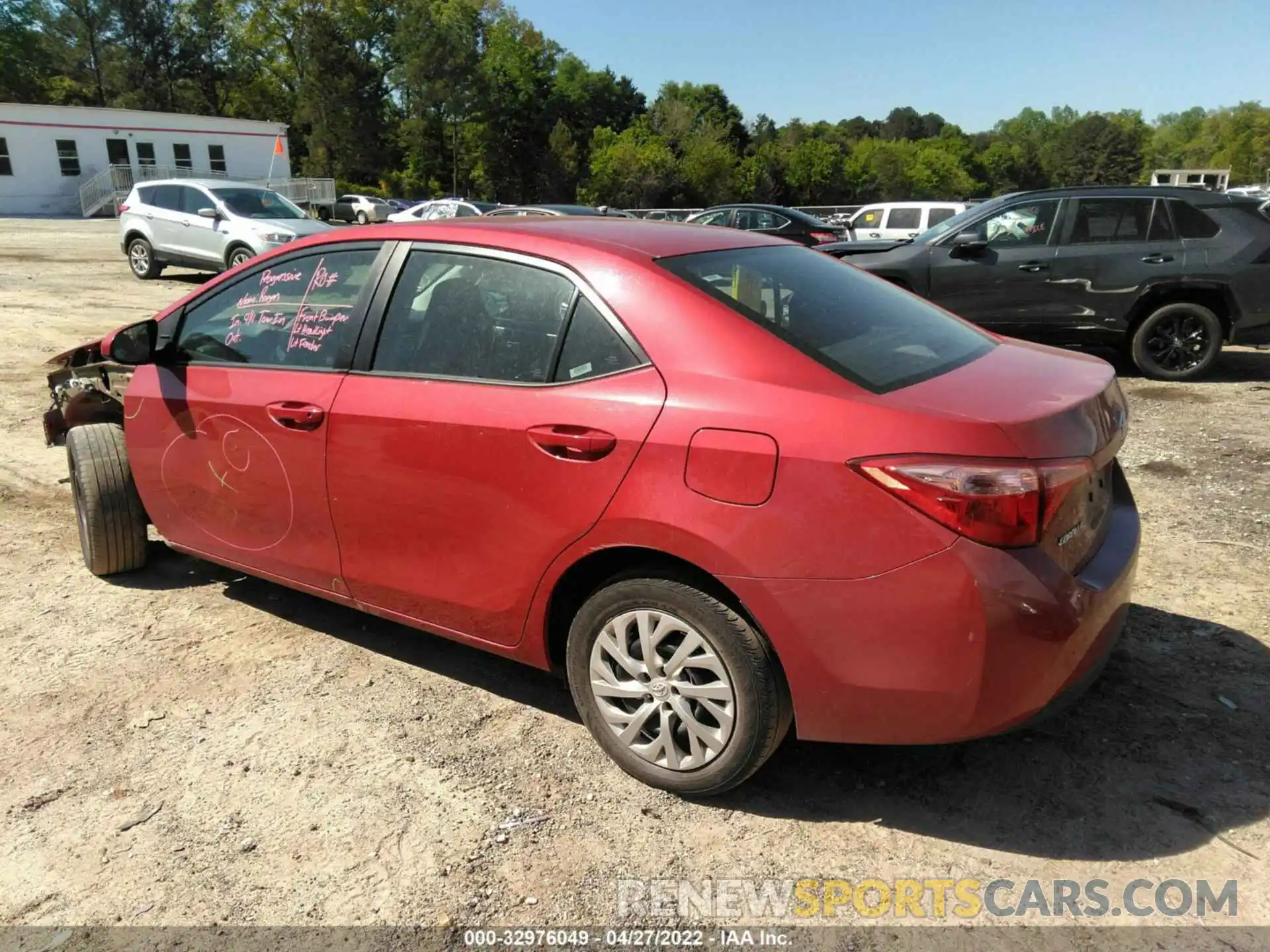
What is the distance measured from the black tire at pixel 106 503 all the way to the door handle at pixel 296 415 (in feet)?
4.24

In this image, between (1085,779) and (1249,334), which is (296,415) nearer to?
(1085,779)

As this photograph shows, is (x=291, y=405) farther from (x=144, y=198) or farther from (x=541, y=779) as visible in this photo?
(x=144, y=198)

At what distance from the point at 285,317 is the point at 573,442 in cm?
Result: 156

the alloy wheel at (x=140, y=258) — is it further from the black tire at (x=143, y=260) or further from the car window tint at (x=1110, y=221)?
the car window tint at (x=1110, y=221)

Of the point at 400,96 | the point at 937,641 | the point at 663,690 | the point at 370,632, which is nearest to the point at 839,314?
the point at 937,641

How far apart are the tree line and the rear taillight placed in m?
60.0

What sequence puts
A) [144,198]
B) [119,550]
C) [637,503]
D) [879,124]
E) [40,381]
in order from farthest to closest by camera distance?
[879,124]
[144,198]
[40,381]
[119,550]
[637,503]

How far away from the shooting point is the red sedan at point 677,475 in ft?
7.51

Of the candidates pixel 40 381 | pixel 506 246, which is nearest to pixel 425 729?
pixel 506 246

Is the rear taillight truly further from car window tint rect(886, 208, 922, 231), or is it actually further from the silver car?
car window tint rect(886, 208, 922, 231)

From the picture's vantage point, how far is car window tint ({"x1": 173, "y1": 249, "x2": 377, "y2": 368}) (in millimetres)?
3346

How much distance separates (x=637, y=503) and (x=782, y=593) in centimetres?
47

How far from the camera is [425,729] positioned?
124 inches

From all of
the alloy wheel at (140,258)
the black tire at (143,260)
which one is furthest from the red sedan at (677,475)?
the alloy wheel at (140,258)
